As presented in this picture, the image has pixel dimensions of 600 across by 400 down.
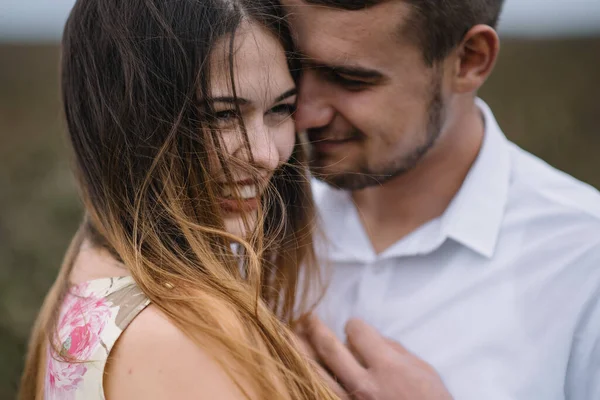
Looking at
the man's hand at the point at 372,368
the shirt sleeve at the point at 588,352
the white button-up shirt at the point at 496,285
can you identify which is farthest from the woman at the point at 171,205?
the shirt sleeve at the point at 588,352

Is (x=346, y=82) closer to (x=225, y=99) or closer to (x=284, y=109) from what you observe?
(x=284, y=109)

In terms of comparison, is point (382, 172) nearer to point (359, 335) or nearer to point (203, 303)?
point (359, 335)

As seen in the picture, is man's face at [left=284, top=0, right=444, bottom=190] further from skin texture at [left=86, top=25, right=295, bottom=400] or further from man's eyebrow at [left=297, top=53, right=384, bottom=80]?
skin texture at [left=86, top=25, right=295, bottom=400]

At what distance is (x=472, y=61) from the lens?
6.03ft

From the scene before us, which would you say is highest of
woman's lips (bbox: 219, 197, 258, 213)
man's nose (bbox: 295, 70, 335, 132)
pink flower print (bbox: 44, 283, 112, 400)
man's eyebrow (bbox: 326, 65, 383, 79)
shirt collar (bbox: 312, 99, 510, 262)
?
man's eyebrow (bbox: 326, 65, 383, 79)

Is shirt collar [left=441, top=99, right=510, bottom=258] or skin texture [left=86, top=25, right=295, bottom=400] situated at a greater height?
skin texture [left=86, top=25, right=295, bottom=400]

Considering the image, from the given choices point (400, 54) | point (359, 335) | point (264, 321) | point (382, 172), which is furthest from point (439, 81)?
point (264, 321)

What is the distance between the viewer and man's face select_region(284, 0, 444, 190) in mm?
1637

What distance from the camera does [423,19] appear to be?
171cm

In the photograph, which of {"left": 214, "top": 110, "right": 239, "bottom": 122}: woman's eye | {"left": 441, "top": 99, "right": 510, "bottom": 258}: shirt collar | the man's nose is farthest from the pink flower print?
{"left": 441, "top": 99, "right": 510, "bottom": 258}: shirt collar

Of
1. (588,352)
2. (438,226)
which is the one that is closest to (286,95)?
(438,226)

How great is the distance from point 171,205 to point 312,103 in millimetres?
549

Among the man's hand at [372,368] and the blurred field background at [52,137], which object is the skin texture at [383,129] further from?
the blurred field background at [52,137]

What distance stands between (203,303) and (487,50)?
3.63ft
